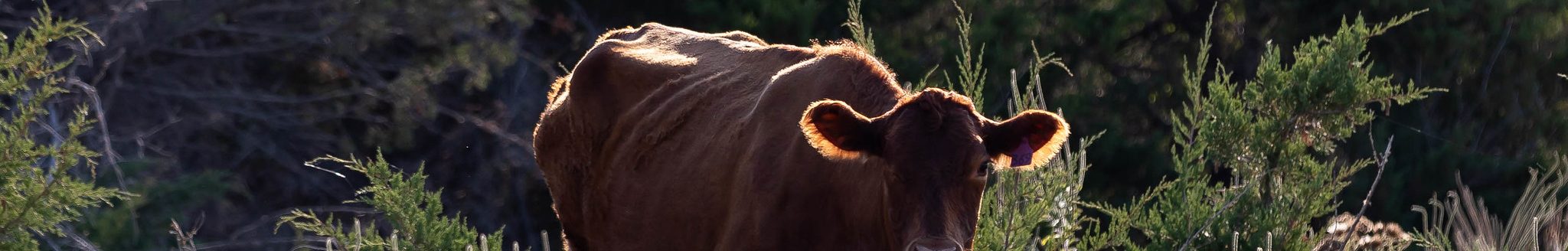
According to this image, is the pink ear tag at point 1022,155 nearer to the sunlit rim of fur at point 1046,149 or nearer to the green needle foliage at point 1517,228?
the sunlit rim of fur at point 1046,149

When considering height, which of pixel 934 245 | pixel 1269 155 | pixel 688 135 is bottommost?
pixel 934 245

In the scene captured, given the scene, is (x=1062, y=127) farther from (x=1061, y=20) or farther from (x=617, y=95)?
(x=1061, y=20)

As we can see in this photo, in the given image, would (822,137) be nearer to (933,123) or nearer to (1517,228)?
(933,123)

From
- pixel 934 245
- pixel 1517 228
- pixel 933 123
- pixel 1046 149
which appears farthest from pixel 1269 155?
pixel 934 245

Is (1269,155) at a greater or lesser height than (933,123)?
greater

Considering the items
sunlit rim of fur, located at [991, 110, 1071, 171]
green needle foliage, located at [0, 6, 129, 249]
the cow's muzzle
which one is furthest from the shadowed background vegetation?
the cow's muzzle

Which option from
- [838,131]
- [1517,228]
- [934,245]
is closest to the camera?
[934,245]

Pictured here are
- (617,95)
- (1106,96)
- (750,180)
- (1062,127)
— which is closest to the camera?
(1062,127)

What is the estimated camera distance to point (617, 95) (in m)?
6.20

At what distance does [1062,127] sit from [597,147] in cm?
207

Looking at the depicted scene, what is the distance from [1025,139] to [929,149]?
14.9 inches

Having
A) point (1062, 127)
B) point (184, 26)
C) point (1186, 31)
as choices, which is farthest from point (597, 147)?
point (1186, 31)

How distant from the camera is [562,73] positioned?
15188mm

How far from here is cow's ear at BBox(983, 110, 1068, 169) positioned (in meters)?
4.51
